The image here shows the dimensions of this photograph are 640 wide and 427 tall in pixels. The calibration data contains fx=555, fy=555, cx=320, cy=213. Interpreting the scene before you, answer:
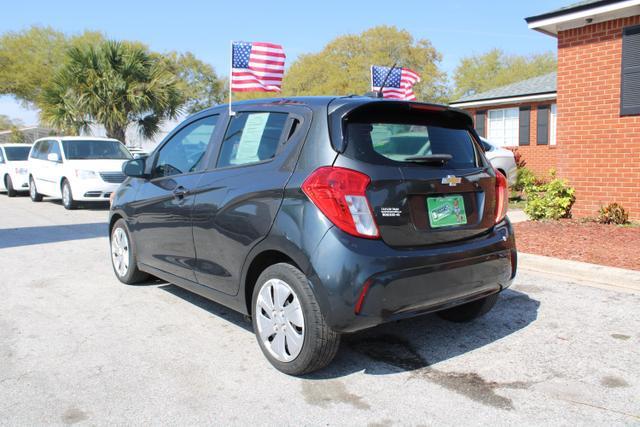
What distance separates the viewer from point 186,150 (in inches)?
186

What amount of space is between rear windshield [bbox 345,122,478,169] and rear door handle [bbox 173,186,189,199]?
164cm

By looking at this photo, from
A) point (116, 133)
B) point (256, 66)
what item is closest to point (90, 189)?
point (256, 66)

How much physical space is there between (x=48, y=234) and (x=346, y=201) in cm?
774

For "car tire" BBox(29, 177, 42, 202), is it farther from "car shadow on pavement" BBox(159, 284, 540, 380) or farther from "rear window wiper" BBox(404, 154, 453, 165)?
"rear window wiper" BBox(404, 154, 453, 165)

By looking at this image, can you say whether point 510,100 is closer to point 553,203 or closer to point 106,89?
point 553,203

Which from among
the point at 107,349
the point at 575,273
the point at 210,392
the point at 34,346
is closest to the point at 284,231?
the point at 210,392

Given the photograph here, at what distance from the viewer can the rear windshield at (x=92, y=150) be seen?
1336cm

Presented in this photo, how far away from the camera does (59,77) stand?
21.3 metres

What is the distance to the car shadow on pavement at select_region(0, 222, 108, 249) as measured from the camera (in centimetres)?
858

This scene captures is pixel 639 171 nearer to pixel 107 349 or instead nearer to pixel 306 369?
pixel 306 369

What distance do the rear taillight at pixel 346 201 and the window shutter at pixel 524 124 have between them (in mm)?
16951

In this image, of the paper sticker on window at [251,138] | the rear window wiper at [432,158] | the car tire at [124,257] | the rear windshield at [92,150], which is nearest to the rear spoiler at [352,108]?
the rear window wiper at [432,158]

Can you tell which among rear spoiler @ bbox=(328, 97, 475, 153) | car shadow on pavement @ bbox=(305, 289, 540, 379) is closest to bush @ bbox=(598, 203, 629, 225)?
car shadow on pavement @ bbox=(305, 289, 540, 379)

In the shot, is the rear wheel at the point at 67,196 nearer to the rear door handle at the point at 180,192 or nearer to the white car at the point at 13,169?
the white car at the point at 13,169
